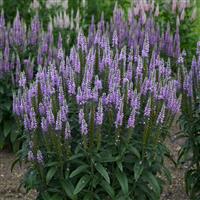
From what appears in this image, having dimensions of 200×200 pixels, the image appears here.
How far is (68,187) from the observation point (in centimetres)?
522

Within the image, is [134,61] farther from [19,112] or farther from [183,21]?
[183,21]

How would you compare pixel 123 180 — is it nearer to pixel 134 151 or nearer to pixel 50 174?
pixel 134 151

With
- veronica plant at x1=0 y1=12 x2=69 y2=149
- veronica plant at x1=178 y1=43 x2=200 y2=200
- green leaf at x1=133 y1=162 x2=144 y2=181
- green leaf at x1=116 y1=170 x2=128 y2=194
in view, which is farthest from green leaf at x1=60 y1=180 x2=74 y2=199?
veronica plant at x1=0 y1=12 x2=69 y2=149

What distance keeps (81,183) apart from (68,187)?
0.51 feet

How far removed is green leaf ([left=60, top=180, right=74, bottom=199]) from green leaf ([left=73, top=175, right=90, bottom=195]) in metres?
0.09

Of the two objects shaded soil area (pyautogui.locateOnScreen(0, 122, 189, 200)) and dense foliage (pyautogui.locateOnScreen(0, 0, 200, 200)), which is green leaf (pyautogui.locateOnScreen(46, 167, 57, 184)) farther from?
shaded soil area (pyautogui.locateOnScreen(0, 122, 189, 200))

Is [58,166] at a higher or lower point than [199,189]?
higher

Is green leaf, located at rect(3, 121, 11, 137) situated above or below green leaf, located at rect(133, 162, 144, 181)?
below

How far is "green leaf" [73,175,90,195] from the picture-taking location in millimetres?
5102

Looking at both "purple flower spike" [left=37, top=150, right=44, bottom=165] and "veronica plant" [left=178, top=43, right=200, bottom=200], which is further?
"veronica plant" [left=178, top=43, right=200, bottom=200]

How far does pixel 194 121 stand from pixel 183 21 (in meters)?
4.04

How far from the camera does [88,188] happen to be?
5359 mm

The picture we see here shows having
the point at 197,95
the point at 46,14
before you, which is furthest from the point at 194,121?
the point at 46,14

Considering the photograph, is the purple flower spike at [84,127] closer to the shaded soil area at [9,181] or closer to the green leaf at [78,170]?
the green leaf at [78,170]
